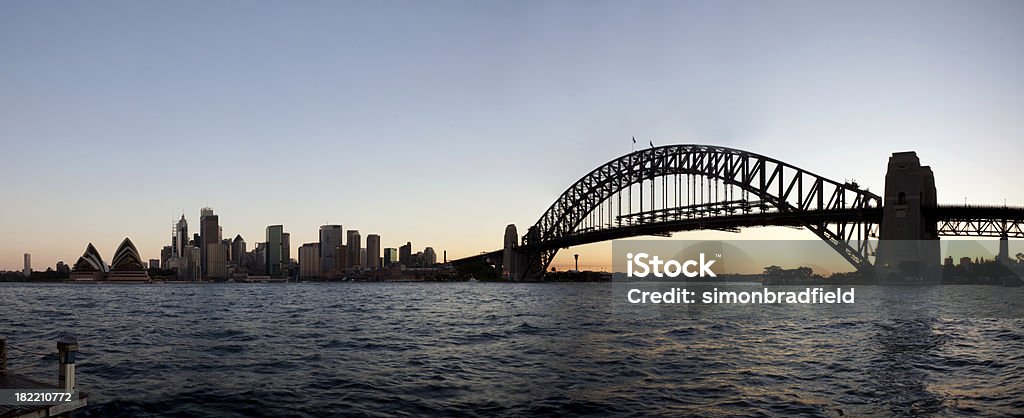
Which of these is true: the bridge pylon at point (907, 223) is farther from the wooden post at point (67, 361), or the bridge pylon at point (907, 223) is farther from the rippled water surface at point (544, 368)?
the wooden post at point (67, 361)

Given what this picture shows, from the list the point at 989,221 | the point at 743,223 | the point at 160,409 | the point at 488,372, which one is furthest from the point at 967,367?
the point at 989,221

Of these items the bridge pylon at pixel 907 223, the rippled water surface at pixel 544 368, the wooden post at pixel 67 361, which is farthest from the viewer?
the bridge pylon at pixel 907 223

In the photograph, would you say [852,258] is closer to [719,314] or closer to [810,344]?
[719,314]

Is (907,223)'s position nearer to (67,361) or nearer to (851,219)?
(851,219)

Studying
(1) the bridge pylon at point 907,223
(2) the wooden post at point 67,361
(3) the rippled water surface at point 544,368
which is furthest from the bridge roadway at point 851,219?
(2) the wooden post at point 67,361

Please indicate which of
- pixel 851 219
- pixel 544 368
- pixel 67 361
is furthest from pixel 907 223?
pixel 67 361

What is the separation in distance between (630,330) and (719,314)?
1600 centimetres

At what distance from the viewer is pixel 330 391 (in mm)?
17891

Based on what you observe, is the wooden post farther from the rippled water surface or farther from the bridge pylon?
the bridge pylon

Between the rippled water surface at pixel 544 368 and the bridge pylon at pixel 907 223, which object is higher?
the bridge pylon at pixel 907 223

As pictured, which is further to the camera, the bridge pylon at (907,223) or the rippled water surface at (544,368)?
the bridge pylon at (907,223)

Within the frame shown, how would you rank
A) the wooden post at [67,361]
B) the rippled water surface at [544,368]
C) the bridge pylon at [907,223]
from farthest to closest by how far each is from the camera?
the bridge pylon at [907,223], the rippled water surface at [544,368], the wooden post at [67,361]

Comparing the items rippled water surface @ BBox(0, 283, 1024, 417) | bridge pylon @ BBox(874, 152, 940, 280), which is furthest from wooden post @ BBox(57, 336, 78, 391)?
bridge pylon @ BBox(874, 152, 940, 280)

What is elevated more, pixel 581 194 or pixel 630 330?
pixel 581 194
